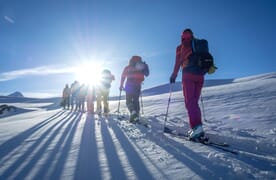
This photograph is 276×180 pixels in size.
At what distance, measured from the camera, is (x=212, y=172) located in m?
2.47

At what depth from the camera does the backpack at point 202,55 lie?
444 cm

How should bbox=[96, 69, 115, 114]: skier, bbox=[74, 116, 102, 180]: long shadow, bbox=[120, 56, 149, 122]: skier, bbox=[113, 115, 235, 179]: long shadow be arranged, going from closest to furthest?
bbox=[113, 115, 235, 179]: long shadow → bbox=[74, 116, 102, 180]: long shadow → bbox=[120, 56, 149, 122]: skier → bbox=[96, 69, 115, 114]: skier

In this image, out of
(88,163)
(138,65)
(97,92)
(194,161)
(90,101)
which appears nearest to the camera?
(194,161)

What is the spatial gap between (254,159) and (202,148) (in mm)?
782

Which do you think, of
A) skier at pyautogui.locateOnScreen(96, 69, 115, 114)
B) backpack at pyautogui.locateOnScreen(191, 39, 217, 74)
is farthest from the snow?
skier at pyautogui.locateOnScreen(96, 69, 115, 114)

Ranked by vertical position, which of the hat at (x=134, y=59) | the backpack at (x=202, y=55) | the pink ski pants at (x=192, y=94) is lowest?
the pink ski pants at (x=192, y=94)

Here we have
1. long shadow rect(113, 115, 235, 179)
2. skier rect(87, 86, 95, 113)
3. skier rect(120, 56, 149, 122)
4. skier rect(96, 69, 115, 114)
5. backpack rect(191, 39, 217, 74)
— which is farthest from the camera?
skier rect(87, 86, 95, 113)

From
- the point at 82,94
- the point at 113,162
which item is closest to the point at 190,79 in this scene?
the point at 113,162

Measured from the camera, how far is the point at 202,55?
4.45 m

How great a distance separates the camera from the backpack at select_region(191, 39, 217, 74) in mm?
4438

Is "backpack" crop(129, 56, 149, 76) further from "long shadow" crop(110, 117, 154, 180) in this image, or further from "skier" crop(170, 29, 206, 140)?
"long shadow" crop(110, 117, 154, 180)

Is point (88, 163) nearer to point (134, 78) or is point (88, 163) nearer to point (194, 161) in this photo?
point (194, 161)

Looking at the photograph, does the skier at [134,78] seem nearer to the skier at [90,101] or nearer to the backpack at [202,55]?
the backpack at [202,55]

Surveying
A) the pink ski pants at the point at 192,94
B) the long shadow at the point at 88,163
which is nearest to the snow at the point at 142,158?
the long shadow at the point at 88,163
